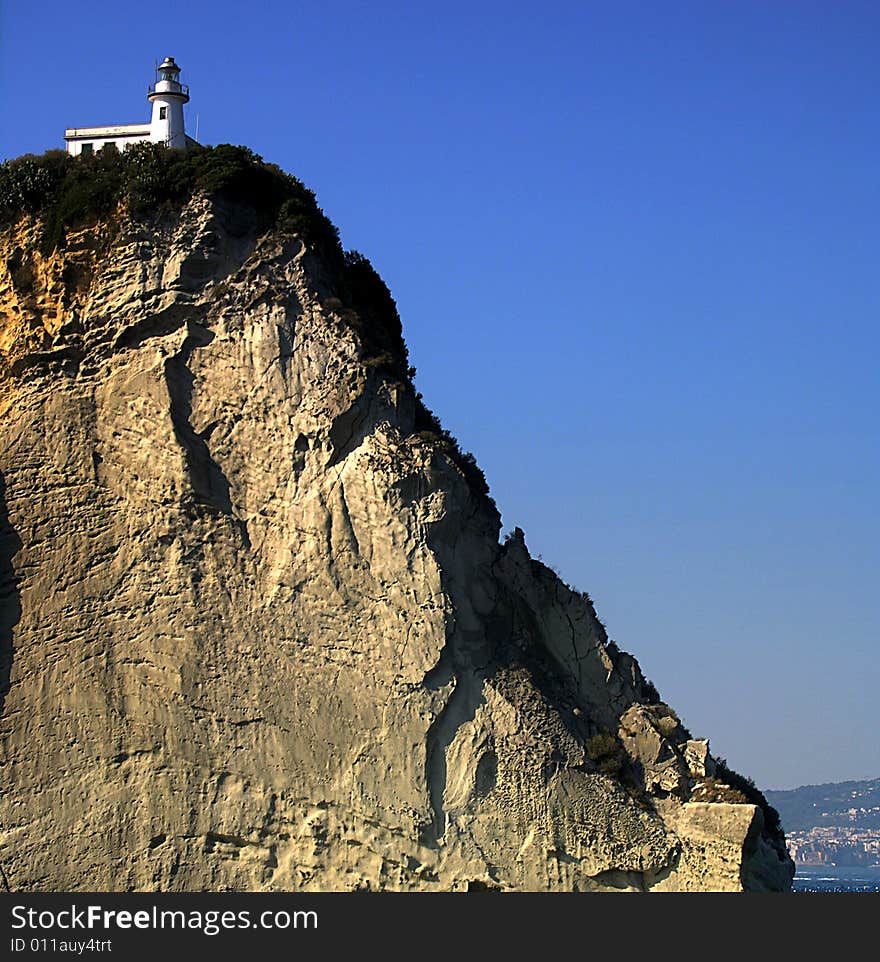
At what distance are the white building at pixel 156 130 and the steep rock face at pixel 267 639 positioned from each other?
3671mm

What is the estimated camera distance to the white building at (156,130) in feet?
110

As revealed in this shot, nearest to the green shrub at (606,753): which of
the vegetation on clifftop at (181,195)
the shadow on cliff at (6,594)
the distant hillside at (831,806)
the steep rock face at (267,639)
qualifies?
the steep rock face at (267,639)

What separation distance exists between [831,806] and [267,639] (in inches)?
6102

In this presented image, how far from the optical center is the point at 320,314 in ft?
97.8

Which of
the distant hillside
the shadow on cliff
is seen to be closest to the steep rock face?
the shadow on cliff

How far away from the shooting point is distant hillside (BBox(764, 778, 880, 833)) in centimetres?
16538

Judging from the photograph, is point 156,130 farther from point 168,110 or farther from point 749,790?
point 749,790

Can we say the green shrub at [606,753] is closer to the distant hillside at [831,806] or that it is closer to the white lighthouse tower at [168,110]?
the white lighthouse tower at [168,110]

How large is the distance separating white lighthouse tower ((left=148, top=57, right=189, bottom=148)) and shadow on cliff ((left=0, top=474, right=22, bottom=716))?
811 centimetres

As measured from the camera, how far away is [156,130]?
33562 millimetres

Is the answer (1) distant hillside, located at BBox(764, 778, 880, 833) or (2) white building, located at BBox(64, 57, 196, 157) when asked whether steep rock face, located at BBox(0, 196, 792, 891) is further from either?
(1) distant hillside, located at BBox(764, 778, 880, 833)

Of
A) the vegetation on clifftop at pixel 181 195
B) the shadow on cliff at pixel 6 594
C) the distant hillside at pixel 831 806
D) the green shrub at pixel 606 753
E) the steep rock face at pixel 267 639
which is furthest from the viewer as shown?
the distant hillside at pixel 831 806

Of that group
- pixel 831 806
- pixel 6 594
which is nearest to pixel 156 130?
pixel 6 594

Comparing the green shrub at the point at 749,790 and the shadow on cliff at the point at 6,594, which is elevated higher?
the shadow on cliff at the point at 6,594
